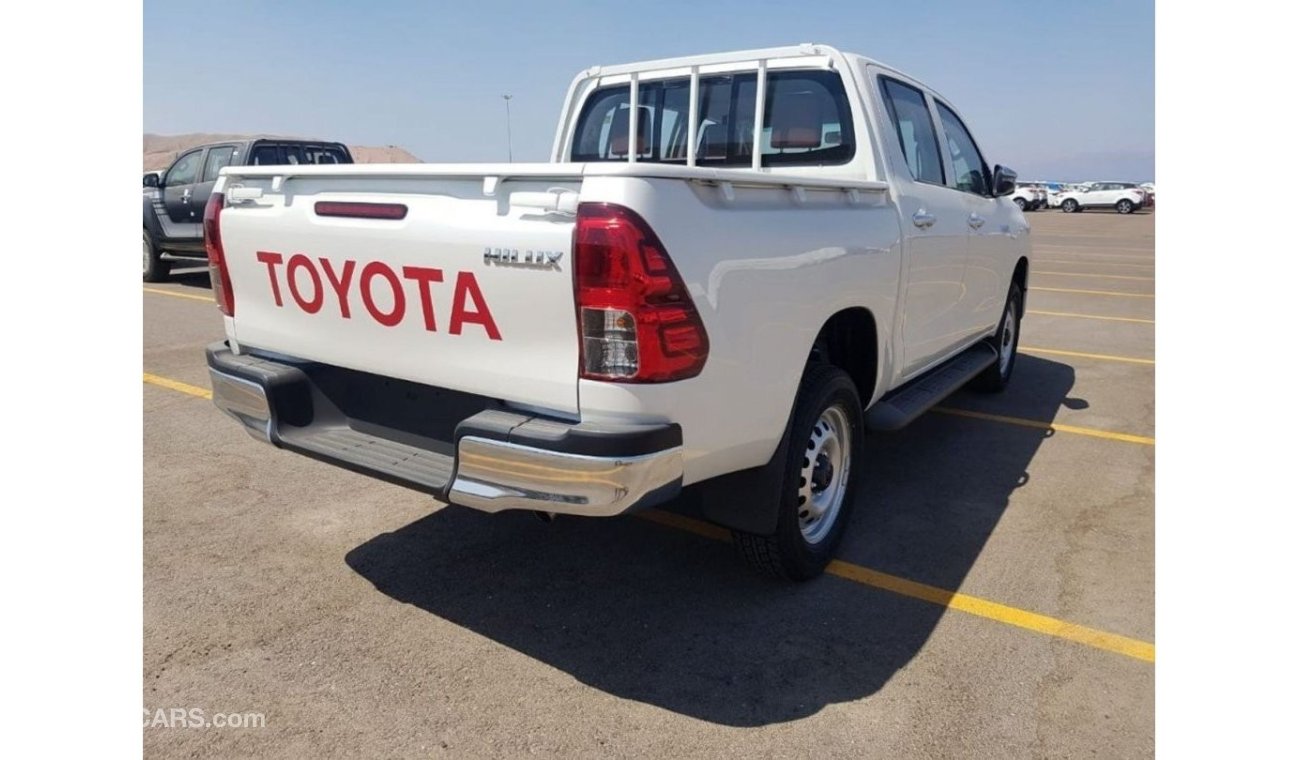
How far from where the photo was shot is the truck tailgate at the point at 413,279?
8.22ft

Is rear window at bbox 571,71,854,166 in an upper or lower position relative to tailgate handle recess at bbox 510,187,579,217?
upper

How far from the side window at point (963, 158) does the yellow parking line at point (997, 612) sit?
2.47m

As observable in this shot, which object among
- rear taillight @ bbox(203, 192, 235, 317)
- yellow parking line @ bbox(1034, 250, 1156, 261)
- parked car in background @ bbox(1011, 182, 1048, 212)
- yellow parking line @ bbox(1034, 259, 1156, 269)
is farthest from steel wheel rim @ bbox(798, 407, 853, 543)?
parked car in background @ bbox(1011, 182, 1048, 212)

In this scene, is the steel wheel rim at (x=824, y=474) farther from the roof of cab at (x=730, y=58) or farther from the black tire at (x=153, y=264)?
the black tire at (x=153, y=264)

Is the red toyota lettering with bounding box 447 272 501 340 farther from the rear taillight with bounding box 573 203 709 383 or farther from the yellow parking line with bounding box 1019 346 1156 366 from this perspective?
the yellow parking line with bounding box 1019 346 1156 366

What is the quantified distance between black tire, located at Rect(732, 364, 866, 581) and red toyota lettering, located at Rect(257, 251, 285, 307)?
1939mm

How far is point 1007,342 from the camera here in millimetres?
6762

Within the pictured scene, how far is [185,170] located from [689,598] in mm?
11921

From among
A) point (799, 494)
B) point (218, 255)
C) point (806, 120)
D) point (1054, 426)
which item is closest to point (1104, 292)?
point (1054, 426)

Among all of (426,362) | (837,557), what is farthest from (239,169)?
(837,557)

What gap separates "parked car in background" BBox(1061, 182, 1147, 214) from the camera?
4094 centimetres

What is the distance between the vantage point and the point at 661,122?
462 cm

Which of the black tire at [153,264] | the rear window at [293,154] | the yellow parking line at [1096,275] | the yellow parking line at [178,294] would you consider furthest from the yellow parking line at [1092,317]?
the black tire at [153,264]

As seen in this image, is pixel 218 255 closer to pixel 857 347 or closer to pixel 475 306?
pixel 475 306
